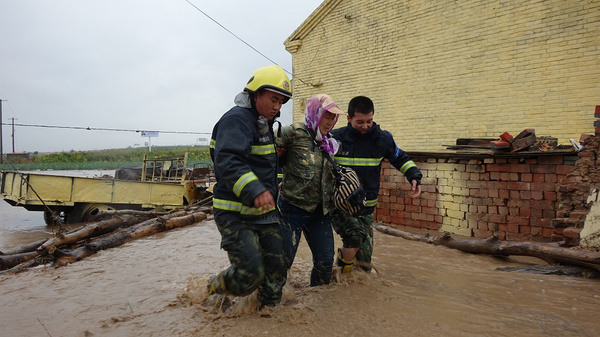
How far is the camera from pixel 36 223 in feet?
46.0

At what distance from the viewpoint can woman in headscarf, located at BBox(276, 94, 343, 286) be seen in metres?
3.34

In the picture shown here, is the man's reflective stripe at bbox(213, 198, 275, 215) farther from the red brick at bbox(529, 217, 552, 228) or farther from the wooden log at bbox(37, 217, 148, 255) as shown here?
the red brick at bbox(529, 217, 552, 228)

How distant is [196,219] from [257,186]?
735 centimetres

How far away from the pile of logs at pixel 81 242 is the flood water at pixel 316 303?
1.29 feet

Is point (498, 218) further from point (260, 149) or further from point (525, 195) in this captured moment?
point (260, 149)

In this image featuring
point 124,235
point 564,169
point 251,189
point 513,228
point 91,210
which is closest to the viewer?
point 251,189

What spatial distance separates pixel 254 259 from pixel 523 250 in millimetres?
3733

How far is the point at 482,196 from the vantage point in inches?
288

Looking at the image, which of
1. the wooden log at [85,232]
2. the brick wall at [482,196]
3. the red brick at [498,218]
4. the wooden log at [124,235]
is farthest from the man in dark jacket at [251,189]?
the red brick at [498,218]

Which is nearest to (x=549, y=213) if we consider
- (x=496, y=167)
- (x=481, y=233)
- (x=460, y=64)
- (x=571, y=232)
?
(x=496, y=167)

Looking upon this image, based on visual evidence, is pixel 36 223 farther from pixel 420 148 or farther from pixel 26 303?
pixel 420 148

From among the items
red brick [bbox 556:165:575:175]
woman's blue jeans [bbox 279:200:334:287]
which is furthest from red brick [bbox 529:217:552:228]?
woman's blue jeans [bbox 279:200:334:287]

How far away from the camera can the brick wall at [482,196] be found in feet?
21.0

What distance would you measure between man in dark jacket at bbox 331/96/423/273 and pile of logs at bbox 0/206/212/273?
408cm
